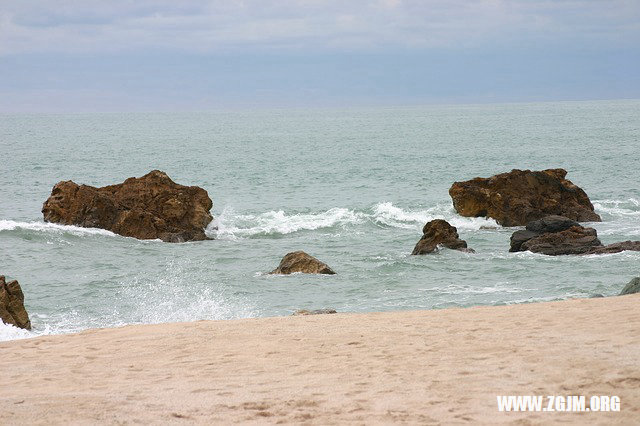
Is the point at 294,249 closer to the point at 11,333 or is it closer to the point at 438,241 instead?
the point at 438,241

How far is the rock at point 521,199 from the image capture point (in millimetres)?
32125

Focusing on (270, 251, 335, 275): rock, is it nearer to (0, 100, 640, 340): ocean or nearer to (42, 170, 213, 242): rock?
(0, 100, 640, 340): ocean

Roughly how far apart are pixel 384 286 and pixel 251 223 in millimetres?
13872

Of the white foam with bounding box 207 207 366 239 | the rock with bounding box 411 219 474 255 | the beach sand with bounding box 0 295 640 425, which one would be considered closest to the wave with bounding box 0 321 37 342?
the beach sand with bounding box 0 295 640 425

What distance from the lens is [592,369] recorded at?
8.84 meters

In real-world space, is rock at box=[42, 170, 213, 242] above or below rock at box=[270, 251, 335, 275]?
above

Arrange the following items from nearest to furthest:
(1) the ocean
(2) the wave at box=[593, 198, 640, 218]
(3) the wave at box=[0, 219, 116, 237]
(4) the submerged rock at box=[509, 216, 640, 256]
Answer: (1) the ocean
(4) the submerged rock at box=[509, 216, 640, 256]
(3) the wave at box=[0, 219, 116, 237]
(2) the wave at box=[593, 198, 640, 218]

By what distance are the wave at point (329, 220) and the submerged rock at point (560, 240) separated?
4.82 metres

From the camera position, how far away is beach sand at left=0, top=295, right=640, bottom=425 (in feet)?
27.1

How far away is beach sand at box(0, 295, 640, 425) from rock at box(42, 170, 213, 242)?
17248mm

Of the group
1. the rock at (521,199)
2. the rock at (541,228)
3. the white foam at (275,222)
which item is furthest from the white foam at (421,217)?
the rock at (541,228)

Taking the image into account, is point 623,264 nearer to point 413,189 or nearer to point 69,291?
point 69,291

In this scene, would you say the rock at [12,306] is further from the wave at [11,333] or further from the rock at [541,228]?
the rock at [541,228]

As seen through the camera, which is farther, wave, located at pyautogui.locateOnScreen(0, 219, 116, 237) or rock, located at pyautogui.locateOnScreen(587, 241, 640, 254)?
wave, located at pyautogui.locateOnScreen(0, 219, 116, 237)
